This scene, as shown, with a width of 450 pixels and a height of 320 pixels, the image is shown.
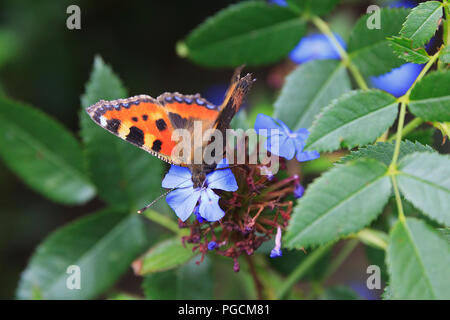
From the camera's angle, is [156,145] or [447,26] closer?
[447,26]

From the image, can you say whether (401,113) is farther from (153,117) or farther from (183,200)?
(153,117)

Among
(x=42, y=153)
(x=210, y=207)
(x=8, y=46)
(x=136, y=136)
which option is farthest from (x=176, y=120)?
(x=8, y=46)

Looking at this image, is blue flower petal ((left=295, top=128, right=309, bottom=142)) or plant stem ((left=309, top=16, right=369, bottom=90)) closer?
blue flower petal ((left=295, top=128, right=309, bottom=142))

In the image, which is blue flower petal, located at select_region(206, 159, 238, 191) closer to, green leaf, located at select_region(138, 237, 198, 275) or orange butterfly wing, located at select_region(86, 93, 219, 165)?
orange butterfly wing, located at select_region(86, 93, 219, 165)

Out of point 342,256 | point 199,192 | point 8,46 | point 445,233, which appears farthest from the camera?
point 8,46

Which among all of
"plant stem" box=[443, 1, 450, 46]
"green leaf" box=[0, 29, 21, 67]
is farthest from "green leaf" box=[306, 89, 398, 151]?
"green leaf" box=[0, 29, 21, 67]

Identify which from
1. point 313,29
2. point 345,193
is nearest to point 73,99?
point 313,29

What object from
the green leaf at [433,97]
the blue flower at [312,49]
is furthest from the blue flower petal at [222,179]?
the blue flower at [312,49]
